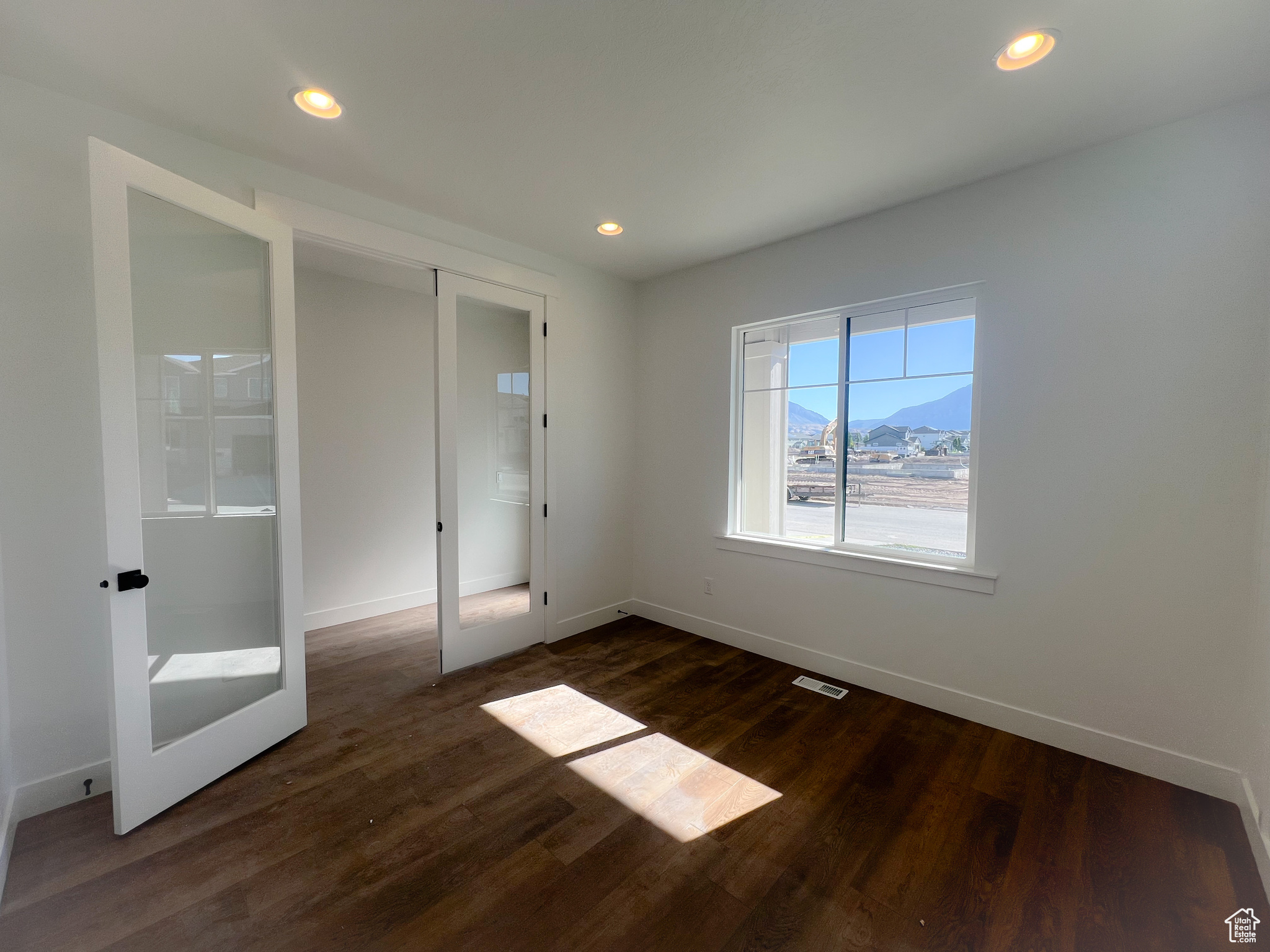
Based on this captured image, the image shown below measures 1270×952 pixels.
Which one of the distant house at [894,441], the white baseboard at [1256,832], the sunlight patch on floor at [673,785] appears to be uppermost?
the distant house at [894,441]

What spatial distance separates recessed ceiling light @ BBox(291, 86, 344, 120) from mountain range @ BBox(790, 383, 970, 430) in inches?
119

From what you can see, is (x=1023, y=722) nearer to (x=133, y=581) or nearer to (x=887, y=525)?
(x=887, y=525)

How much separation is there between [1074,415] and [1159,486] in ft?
1.42

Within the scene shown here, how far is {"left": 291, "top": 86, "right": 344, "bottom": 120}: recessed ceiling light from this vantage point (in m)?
2.04

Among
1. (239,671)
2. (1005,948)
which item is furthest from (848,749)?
(239,671)

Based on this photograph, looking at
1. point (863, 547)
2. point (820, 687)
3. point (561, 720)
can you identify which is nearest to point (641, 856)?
point (561, 720)

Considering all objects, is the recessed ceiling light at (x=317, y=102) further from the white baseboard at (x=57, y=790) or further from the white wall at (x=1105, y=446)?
the white baseboard at (x=57, y=790)

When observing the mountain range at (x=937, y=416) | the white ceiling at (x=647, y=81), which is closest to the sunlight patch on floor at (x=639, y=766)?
the mountain range at (x=937, y=416)

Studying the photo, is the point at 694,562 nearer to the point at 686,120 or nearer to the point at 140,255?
the point at 686,120

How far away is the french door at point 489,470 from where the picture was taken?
129 inches

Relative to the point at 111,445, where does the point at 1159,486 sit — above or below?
below

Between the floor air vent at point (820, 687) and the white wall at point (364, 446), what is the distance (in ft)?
8.99

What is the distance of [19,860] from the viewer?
5.93 ft

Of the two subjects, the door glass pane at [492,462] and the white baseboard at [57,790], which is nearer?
the white baseboard at [57,790]
